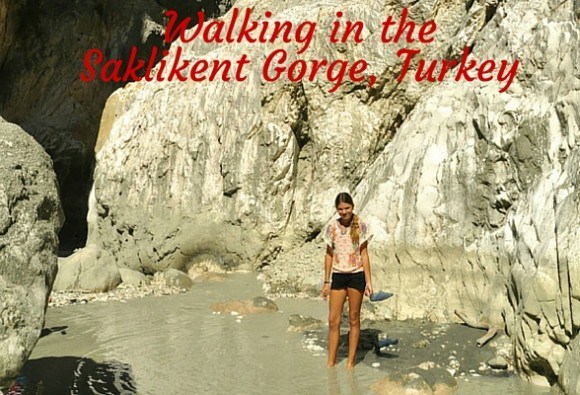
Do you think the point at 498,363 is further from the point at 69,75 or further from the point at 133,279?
the point at 69,75

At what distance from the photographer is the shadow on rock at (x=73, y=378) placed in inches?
219

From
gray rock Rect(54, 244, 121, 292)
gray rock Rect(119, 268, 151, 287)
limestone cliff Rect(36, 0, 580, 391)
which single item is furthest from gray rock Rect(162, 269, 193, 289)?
limestone cliff Rect(36, 0, 580, 391)

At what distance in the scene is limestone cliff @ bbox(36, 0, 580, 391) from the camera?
6.54m

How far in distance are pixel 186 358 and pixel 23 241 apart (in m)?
2.82

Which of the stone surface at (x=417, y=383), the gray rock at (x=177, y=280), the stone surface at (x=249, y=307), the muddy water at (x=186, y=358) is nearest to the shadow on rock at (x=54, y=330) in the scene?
the muddy water at (x=186, y=358)

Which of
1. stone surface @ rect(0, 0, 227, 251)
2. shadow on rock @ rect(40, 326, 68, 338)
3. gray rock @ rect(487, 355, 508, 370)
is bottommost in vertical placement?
shadow on rock @ rect(40, 326, 68, 338)

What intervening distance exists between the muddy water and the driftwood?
76cm

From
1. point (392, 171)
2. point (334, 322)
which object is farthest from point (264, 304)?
point (334, 322)

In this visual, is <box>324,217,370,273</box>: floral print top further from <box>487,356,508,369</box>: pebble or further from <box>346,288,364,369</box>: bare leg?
<box>487,356,508,369</box>: pebble

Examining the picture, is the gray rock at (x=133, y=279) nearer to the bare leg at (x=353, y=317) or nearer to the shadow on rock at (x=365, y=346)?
the shadow on rock at (x=365, y=346)

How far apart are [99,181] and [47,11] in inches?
322

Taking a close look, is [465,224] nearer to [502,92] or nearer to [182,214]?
[502,92]

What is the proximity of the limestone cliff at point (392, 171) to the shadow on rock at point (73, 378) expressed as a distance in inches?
141

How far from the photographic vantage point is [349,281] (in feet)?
20.4
